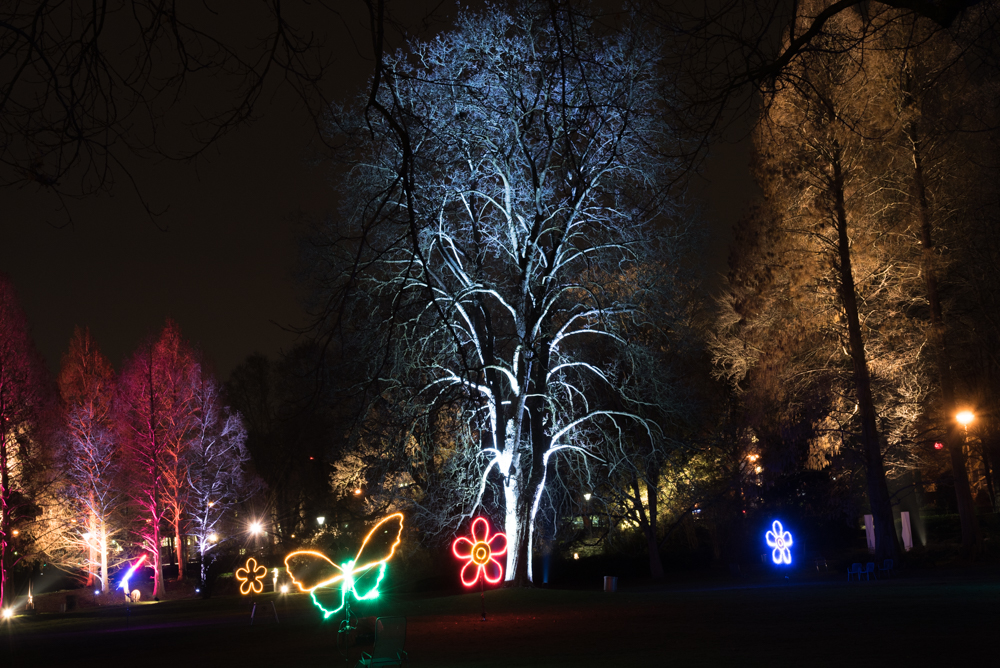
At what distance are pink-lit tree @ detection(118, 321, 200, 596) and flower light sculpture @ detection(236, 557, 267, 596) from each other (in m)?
16.1

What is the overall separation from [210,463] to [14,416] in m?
8.79

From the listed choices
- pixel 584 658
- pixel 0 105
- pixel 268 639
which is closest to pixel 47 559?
pixel 268 639

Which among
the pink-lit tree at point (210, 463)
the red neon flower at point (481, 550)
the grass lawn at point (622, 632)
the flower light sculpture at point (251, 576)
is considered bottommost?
the grass lawn at point (622, 632)

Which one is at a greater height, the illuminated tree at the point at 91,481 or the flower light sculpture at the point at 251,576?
the illuminated tree at the point at 91,481

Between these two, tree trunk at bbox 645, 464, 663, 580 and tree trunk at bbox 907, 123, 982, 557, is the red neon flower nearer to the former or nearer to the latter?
tree trunk at bbox 645, 464, 663, 580

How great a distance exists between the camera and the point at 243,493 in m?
41.6

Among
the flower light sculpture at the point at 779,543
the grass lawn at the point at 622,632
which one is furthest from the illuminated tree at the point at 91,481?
the flower light sculpture at the point at 779,543

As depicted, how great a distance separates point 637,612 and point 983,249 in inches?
560

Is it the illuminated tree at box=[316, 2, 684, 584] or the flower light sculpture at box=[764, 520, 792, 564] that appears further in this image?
the flower light sculpture at box=[764, 520, 792, 564]

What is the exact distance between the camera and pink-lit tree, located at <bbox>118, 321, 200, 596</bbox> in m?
38.2

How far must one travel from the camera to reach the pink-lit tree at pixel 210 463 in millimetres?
38875

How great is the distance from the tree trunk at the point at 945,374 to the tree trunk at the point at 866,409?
2.12 metres

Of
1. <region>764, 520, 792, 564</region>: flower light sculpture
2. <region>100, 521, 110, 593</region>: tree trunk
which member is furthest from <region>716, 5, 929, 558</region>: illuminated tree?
<region>100, 521, 110, 593</region>: tree trunk

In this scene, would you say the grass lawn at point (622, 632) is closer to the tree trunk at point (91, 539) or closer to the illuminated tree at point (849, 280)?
the illuminated tree at point (849, 280)
